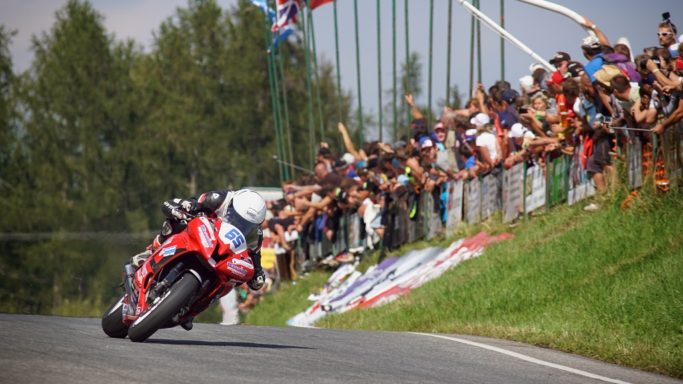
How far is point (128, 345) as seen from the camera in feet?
35.8

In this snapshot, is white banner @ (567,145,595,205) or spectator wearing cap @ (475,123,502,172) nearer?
white banner @ (567,145,595,205)

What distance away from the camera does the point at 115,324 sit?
12.5m

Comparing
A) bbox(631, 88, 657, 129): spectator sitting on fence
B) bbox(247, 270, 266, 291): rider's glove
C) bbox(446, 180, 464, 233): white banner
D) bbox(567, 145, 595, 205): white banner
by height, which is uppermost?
bbox(631, 88, 657, 129): spectator sitting on fence

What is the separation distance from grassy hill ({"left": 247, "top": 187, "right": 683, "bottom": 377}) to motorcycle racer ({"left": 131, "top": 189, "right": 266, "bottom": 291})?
2.88m

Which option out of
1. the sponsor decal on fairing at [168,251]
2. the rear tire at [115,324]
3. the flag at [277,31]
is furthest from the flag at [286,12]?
the sponsor decal on fairing at [168,251]

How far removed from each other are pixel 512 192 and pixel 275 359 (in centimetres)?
1063

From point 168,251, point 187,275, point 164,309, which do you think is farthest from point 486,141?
point 164,309

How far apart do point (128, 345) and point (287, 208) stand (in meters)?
23.8

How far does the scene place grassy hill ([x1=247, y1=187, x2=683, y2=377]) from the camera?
1291 cm

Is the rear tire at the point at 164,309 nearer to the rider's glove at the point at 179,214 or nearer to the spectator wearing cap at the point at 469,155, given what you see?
the rider's glove at the point at 179,214

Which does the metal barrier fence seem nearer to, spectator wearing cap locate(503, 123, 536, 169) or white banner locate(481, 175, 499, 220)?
white banner locate(481, 175, 499, 220)

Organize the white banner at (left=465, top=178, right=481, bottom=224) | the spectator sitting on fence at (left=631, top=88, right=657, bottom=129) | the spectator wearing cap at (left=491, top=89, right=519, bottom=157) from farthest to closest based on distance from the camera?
the white banner at (left=465, top=178, right=481, bottom=224), the spectator wearing cap at (left=491, top=89, right=519, bottom=157), the spectator sitting on fence at (left=631, top=88, right=657, bottom=129)

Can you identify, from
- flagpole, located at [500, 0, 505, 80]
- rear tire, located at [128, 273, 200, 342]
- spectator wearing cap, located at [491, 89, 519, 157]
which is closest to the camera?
rear tire, located at [128, 273, 200, 342]

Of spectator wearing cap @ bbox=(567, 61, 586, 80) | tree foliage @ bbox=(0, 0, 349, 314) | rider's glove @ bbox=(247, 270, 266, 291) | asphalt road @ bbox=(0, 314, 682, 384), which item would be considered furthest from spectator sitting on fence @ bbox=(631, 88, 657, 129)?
tree foliage @ bbox=(0, 0, 349, 314)
